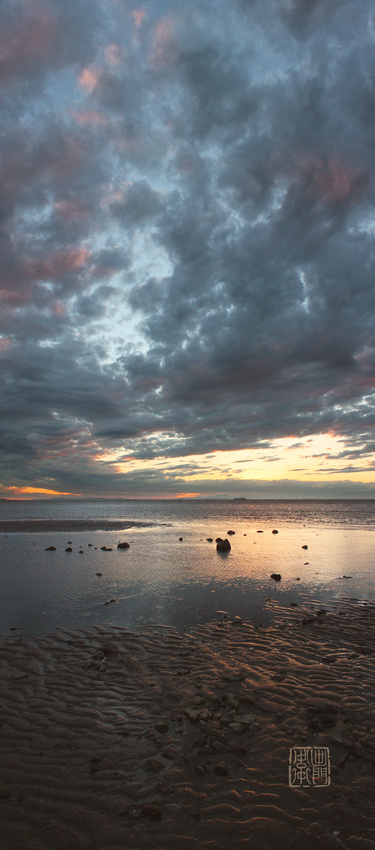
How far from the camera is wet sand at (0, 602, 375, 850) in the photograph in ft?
15.4

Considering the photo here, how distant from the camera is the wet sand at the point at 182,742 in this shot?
470 cm

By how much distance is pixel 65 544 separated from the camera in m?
34.2

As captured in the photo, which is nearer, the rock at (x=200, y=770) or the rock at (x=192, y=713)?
the rock at (x=200, y=770)

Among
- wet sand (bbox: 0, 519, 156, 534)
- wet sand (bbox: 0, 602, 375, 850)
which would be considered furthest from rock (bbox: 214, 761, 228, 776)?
wet sand (bbox: 0, 519, 156, 534)

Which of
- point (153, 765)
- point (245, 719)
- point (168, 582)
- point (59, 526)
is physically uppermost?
point (153, 765)

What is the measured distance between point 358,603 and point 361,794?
37.5ft

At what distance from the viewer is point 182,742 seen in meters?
6.36

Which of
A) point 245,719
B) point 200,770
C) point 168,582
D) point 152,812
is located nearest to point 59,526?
point 168,582

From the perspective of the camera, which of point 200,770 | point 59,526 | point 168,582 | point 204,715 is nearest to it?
point 200,770

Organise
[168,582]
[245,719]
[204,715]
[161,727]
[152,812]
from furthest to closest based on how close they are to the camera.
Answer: [168,582] < [204,715] < [245,719] < [161,727] < [152,812]

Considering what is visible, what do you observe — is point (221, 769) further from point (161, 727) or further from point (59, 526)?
point (59, 526)

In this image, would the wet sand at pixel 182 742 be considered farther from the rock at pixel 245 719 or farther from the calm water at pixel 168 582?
the calm water at pixel 168 582

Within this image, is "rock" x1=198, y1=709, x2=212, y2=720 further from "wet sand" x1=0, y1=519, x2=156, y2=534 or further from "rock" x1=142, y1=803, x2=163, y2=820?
"wet sand" x1=0, y1=519, x2=156, y2=534

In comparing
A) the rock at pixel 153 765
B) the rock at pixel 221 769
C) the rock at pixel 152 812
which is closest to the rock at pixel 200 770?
the rock at pixel 221 769
